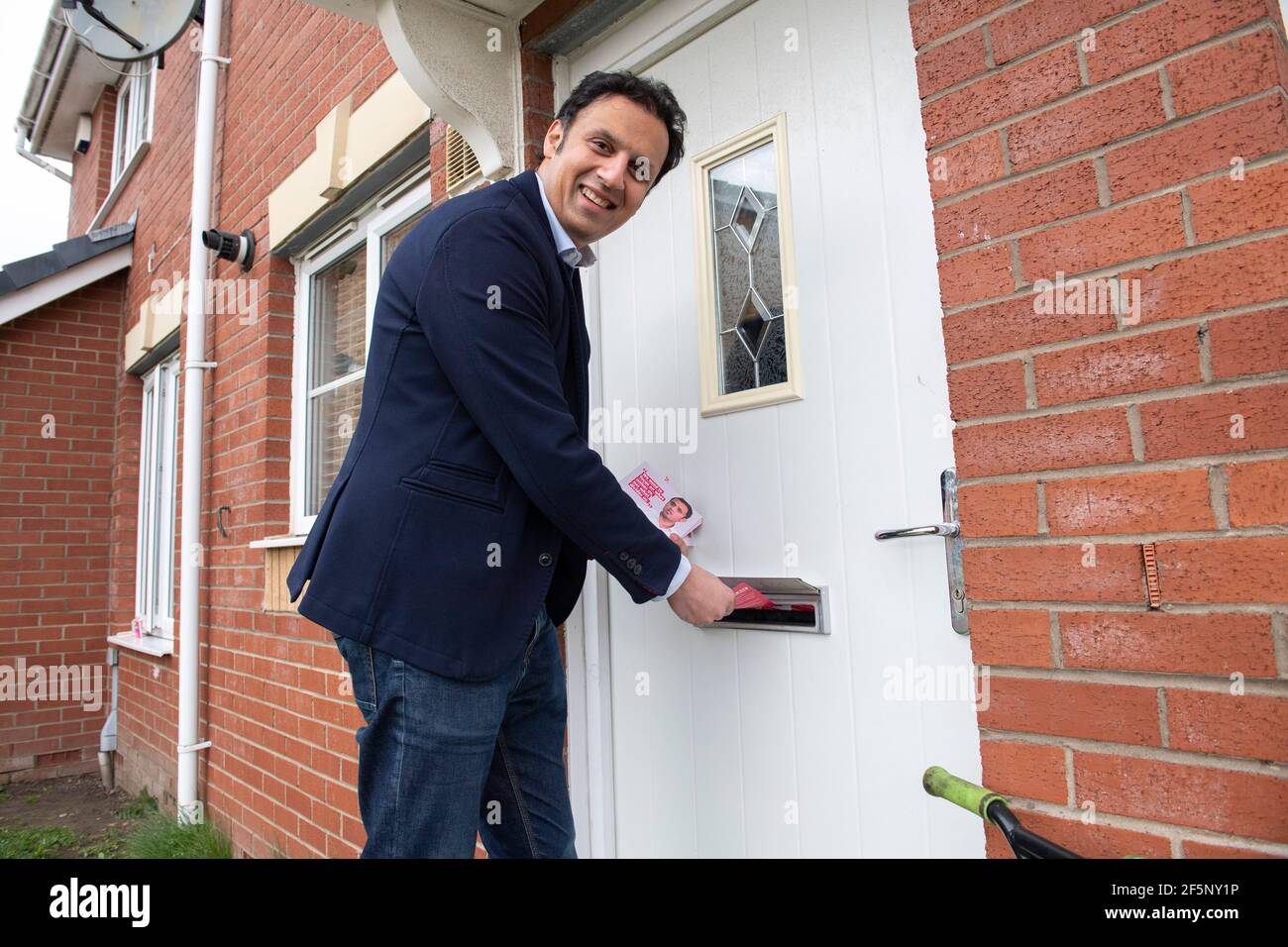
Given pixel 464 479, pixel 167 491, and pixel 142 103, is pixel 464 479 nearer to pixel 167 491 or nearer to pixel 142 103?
pixel 167 491

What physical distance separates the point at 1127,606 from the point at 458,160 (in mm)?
2231

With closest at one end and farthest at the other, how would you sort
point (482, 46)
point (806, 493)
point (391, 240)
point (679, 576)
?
point (679, 576) → point (806, 493) → point (482, 46) → point (391, 240)

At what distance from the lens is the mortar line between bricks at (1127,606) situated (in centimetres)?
103

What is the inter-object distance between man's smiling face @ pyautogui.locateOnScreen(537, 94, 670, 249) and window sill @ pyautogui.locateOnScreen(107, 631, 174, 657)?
452 cm

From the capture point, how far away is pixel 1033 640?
1.20 meters

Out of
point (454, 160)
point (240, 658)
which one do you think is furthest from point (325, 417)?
point (454, 160)

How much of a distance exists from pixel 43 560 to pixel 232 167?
3.51 metres

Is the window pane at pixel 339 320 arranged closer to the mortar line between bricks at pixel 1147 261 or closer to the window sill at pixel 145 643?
the window sill at pixel 145 643

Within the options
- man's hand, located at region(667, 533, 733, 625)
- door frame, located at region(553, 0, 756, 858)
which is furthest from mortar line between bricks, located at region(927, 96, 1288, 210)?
door frame, located at region(553, 0, 756, 858)

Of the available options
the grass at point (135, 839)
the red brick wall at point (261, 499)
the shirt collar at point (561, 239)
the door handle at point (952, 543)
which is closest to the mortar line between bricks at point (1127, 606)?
the door handle at point (952, 543)

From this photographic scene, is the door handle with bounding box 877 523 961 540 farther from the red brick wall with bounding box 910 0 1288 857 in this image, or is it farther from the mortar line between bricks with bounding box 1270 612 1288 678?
the mortar line between bricks with bounding box 1270 612 1288 678

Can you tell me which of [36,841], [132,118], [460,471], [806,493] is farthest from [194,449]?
[132,118]

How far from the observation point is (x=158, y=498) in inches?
224

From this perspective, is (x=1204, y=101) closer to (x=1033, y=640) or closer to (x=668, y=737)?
(x=1033, y=640)
